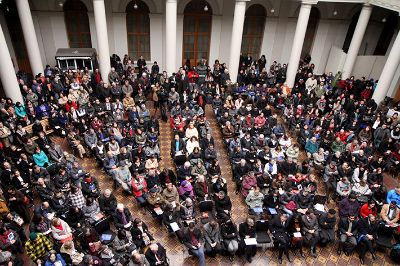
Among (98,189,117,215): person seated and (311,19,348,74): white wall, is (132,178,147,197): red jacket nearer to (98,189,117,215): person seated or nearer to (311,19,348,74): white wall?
(98,189,117,215): person seated

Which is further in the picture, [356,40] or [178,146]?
[356,40]

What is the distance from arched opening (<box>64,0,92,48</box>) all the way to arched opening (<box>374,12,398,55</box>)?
1622 cm

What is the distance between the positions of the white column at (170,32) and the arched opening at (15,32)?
24.7 feet

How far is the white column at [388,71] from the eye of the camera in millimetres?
13750

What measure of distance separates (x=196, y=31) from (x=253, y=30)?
3.29 meters

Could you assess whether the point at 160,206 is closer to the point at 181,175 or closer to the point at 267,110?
the point at 181,175

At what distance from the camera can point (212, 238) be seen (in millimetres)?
8008

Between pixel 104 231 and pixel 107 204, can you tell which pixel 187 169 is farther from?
pixel 104 231

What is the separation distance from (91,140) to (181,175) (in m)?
3.46

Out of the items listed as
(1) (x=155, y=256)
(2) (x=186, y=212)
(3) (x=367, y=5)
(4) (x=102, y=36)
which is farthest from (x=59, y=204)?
(3) (x=367, y=5)

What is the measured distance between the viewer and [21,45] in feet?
53.8

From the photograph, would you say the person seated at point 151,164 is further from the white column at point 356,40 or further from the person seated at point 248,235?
the white column at point 356,40

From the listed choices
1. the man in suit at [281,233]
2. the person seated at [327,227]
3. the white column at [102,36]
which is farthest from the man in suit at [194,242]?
the white column at [102,36]

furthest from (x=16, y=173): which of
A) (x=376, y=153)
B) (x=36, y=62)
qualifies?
(x=376, y=153)
